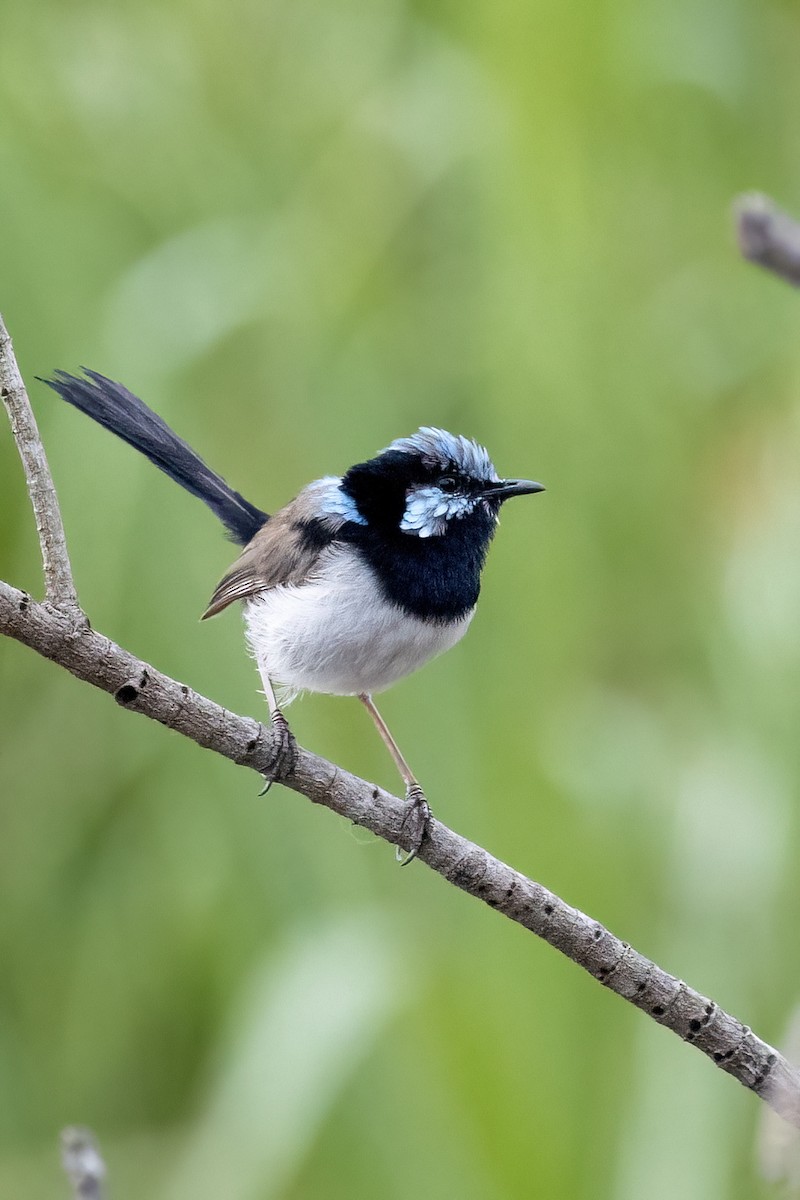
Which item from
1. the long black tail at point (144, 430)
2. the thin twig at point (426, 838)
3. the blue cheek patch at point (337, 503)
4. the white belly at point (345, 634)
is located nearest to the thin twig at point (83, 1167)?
the thin twig at point (426, 838)

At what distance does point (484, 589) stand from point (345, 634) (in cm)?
63

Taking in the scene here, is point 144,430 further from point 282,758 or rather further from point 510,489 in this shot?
point 282,758

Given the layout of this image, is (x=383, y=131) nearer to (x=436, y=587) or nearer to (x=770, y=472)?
(x=770, y=472)

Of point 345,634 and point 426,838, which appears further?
point 345,634

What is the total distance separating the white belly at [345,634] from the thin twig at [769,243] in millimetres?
1164

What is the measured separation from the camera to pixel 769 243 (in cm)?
73

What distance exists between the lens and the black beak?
1.97 metres

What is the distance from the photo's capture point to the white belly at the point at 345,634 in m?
1.88

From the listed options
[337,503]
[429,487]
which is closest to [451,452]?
[429,487]

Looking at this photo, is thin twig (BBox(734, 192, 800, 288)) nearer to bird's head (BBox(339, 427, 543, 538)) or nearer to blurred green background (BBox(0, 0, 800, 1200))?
bird's head (BBox(339, 427, 543, 538))

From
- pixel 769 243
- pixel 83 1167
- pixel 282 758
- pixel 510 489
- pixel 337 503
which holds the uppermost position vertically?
pixel 510 489

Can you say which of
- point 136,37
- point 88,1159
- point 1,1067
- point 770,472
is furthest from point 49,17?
point 88,1159

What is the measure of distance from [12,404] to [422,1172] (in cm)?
157

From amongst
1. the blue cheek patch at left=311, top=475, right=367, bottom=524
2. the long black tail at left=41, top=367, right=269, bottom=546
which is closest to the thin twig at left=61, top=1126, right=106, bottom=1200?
the long black tail at left=41, top=367, right=269, bottom=546
